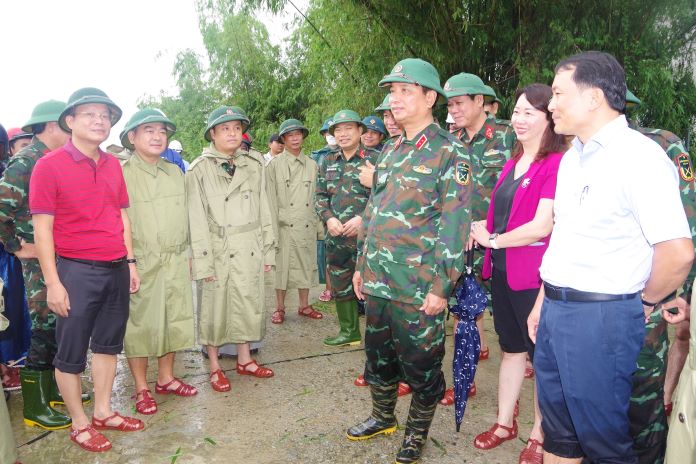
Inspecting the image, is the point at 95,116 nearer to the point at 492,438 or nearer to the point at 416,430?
the point at 416,430

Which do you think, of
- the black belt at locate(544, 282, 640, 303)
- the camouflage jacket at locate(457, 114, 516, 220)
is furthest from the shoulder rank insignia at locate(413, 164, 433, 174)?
the camouflage jacket at locate(457, 114, 516, 220)

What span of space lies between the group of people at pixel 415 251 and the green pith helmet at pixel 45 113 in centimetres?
1

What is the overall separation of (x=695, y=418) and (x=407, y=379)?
1419 mm

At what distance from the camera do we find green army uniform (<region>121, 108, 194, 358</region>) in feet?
11.5

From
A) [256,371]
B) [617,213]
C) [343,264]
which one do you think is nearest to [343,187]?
[343,264]

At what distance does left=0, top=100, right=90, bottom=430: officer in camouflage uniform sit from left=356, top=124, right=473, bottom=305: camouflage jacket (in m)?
2.07

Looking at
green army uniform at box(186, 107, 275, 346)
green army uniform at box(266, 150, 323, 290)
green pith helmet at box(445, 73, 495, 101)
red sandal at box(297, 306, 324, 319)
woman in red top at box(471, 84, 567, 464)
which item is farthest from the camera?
red sandal at box(297, 306, 324, 319)

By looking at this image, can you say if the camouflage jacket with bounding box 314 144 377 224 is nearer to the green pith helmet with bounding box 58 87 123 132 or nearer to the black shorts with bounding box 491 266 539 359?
the black shorts with bounding box 491 266 539 359

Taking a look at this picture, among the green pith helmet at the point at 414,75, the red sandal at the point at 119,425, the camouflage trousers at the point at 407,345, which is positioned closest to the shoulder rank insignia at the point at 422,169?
the green pith helmet at the point at 414,75

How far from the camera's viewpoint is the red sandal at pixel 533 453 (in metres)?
2.80

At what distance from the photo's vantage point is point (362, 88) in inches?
311

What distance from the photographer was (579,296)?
1.92 meters

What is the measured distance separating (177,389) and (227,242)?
109 cm

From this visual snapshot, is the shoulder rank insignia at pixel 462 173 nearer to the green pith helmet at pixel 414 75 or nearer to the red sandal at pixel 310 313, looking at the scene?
the green pith helmet at pixel 414 75
